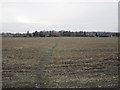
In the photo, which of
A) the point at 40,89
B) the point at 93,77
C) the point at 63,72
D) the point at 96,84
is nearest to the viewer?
the point at 40,89

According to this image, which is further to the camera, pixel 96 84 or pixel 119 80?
pixel 119 80

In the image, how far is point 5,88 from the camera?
833cm

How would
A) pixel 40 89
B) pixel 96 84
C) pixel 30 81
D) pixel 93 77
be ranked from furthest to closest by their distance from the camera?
pixel 93 77 → pixel 30 81 → pixel 96 84 → pixel 40 89

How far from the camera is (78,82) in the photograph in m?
9.25

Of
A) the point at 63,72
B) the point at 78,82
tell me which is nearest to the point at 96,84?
the point at 78,82

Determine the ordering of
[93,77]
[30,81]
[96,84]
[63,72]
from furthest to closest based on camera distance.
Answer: [63,72] < [93,77] < [30,81] < [96,84]

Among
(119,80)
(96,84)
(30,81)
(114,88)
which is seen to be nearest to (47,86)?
(30,81)

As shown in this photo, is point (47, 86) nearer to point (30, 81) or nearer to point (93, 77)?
point (30, 81)

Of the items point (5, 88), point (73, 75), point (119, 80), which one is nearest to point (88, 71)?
point (73, 75)

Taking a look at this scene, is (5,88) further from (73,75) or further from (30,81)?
(73,75)

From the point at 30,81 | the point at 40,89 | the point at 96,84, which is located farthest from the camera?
the point at 30,81

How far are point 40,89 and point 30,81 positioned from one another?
154 centimetres

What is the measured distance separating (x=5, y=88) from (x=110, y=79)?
510 cm

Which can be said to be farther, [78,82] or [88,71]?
[88,71]
